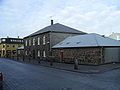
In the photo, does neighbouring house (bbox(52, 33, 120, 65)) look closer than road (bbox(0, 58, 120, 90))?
No

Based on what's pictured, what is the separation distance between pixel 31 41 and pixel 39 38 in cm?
646

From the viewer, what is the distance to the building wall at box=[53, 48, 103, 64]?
2895 centimetres

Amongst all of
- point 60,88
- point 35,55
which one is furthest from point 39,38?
point 60,88

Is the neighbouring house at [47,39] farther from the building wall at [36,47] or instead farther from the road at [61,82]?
the road at [61,82]

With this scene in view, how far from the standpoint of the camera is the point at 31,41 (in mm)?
52625

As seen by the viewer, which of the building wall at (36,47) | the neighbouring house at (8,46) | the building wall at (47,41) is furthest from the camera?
the neighbouring house at (8,46)

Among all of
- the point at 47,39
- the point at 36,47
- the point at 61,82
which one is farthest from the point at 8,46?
the point at 61,82

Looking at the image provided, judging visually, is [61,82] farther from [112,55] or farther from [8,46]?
[8,46]

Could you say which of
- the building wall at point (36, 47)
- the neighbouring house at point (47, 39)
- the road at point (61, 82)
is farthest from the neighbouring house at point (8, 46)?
the road at point (61, 82)

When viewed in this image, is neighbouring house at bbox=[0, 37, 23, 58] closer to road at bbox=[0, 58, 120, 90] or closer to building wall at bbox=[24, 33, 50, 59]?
building wall at bbox=[24, 33, 50, 59]

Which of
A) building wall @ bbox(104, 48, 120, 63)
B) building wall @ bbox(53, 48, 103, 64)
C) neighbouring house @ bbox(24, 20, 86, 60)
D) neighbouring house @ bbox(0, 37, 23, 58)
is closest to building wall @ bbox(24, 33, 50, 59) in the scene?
neighbouring house @ bbox(24, 20, 86, 60)

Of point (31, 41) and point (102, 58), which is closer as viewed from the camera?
point (102, 58)

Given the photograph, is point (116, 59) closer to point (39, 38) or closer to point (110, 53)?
point (110, 53)

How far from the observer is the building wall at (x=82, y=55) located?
2895cm
